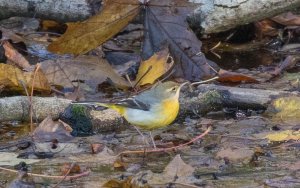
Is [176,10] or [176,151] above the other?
[176,10]

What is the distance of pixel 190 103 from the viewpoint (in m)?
6.77

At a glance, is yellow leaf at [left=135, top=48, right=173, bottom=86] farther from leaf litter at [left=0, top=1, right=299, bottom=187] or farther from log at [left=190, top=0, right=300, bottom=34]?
log at [left=190, top=0, right=300, bottom=34]

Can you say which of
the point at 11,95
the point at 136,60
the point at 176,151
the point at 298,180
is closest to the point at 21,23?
the point at 136,60

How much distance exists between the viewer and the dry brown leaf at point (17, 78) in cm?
675

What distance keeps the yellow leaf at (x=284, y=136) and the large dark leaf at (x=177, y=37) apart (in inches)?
59.5

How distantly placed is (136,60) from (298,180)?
349cm

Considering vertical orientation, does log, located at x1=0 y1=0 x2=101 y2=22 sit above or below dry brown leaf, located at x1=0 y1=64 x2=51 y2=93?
above

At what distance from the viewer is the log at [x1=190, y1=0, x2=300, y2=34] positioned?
795 cm

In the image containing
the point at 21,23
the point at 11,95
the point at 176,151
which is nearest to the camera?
the point at 176,151

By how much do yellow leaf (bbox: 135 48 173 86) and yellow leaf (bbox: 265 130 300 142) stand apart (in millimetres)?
1511

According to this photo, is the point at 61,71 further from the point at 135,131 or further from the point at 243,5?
the point at 243,5

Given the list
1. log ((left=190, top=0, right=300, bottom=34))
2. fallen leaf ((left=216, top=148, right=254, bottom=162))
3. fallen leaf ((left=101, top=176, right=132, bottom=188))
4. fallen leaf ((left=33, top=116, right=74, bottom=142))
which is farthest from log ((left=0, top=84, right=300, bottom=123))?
fallen leaf ((left=101, top=176, right=132, bottom=188))

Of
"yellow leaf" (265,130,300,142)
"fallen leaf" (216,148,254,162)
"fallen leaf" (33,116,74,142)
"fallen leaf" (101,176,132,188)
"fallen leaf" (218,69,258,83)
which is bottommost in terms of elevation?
"fallen leaf" (218,69,258,83)

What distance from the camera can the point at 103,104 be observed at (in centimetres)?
627
